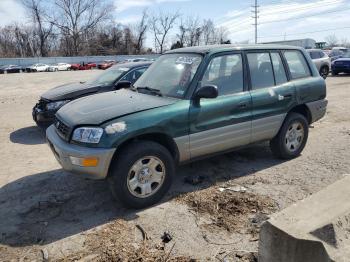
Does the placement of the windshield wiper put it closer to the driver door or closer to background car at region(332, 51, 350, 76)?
the driver door

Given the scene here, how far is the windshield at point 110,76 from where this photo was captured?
26.6ft

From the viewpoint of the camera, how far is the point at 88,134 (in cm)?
393

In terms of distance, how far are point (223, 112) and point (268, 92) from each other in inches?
37.8

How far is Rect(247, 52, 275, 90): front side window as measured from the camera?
5188mm

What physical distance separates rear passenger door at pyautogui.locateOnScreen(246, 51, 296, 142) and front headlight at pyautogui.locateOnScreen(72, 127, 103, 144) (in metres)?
2.29

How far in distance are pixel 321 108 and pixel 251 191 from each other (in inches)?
94.6

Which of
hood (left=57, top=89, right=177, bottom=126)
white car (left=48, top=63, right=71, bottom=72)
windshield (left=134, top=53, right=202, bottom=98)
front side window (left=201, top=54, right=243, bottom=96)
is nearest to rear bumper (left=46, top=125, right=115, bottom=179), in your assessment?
hood (left=57, top=89, right=177, bottom=126)

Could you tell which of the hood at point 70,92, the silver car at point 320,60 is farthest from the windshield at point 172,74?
the silver car at point 320,60

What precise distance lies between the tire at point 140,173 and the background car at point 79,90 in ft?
10.3

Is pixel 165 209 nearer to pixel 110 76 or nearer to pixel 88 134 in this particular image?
pixel 88 134

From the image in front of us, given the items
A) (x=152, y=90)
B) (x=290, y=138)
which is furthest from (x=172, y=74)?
(x=290, y=138)

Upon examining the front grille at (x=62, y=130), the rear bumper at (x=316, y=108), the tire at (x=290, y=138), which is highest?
the front grille at (x=62, y=130)

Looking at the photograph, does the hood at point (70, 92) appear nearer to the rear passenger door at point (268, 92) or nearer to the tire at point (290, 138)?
the rear passenger door at point (268, 92)

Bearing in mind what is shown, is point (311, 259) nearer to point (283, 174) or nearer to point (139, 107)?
point (139, 107)
